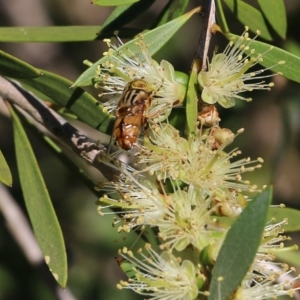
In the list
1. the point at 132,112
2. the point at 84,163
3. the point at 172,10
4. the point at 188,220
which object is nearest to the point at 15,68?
the point at 132,112

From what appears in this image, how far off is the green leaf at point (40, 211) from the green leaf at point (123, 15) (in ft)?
1.08

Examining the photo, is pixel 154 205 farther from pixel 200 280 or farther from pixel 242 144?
pixel 242 144

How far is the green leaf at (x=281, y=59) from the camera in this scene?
53.7 inches

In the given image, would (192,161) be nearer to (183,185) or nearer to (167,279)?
(183,185)

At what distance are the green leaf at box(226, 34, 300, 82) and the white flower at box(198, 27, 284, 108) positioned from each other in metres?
0.01

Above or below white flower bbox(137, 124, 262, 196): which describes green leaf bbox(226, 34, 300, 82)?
above

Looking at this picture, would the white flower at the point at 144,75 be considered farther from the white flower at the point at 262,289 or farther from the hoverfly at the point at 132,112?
the white flower at the point at 262,289

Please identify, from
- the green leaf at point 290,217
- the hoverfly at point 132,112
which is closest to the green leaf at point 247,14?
the hoverfly at point 132,112

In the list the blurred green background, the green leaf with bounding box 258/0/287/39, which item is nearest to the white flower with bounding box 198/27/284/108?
the green leaf with bounding box 258/0/287/39

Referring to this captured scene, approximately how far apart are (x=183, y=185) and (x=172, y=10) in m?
0.42

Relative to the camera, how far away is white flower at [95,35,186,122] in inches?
54.4

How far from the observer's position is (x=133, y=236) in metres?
2.85

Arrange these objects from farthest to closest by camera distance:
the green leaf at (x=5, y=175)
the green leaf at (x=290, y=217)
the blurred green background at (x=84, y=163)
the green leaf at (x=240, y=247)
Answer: the blurred green background at (x=84, y=163)
the green leaf at (x=290, y=217)
the green leaf at (x=5, y=175)
the green leaf at (x=240, y=247)

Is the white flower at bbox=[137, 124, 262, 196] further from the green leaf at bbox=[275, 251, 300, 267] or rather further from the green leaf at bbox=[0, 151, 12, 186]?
the green leaf at bbox=[275, 251, 300, 267]
